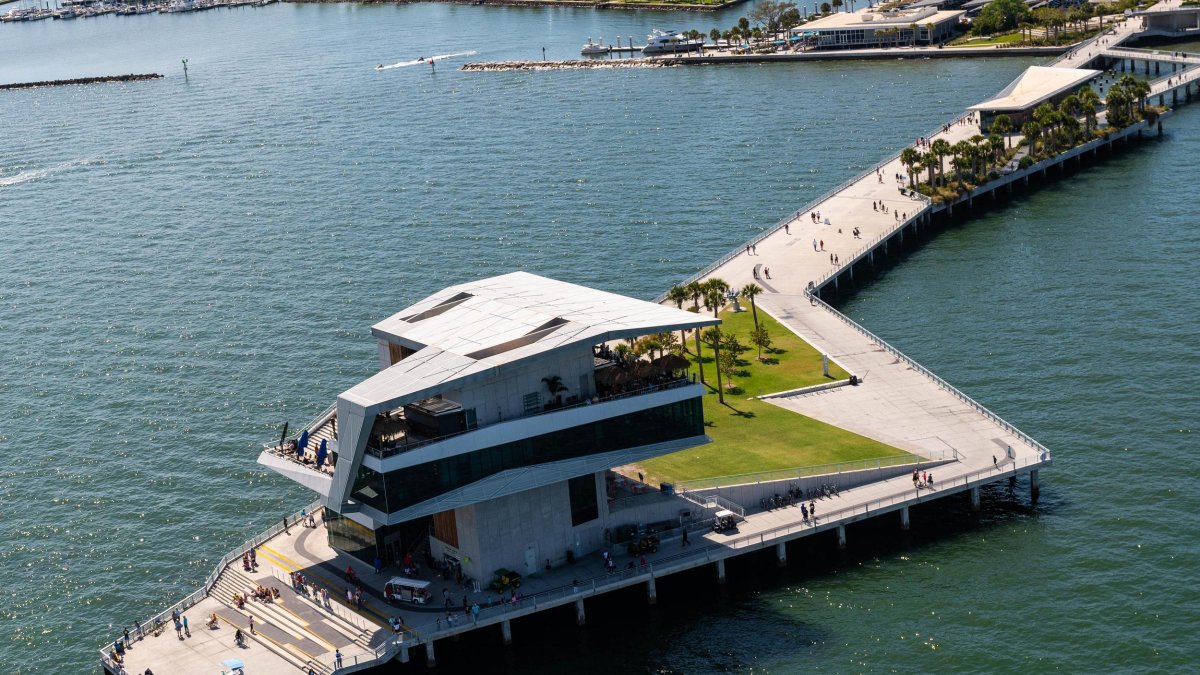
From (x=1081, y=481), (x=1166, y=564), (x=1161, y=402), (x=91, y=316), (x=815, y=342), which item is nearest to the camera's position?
(x=1166, y=564)

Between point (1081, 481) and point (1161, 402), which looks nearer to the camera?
point (1081, 481)

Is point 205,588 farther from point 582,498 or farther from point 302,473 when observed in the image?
point 582,498

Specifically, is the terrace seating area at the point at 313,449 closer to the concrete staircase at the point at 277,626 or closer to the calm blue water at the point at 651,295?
the concrete staircase at the point at 277,626

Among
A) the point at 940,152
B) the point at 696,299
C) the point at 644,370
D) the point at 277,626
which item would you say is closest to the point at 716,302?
the point at 696,299

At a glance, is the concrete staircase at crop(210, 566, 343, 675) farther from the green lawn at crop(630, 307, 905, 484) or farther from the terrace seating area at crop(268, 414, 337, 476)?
the green lawn at crop(630, 307, 905, 484)

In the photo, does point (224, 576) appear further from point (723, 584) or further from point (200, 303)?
point (200, 303)

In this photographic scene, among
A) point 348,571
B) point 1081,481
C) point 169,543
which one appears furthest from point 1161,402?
point 169,543

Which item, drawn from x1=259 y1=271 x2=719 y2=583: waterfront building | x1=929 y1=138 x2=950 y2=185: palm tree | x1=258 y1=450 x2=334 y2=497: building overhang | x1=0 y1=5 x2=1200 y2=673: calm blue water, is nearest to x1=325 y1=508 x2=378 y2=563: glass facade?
x1=259 y1=271 x2=719 y2=583: waterfront building
